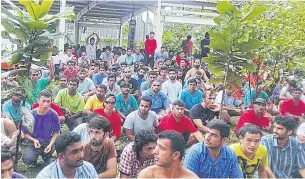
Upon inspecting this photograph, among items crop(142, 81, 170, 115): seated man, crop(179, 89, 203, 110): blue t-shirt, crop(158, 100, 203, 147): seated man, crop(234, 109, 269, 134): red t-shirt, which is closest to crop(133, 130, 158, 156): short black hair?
crop(158, 100, 203, 147): seated man

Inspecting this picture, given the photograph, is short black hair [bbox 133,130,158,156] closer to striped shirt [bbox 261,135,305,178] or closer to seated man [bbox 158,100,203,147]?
striped shirt [bbox 261,135,305,178]

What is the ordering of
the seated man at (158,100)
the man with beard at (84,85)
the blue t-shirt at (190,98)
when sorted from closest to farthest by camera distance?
the seated man at (158,100) → the blue t-shirt at (190,98) → the man with beard at (84,85)

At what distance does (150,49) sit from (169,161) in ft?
34.2

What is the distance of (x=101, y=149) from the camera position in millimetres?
4273

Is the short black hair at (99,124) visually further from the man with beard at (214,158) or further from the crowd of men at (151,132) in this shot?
the man with beard at (214,158)

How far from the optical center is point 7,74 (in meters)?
4.19

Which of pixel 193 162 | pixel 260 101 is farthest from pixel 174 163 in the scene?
pixel 260 101

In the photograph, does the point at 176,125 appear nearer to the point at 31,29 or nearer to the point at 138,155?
the point at 138,155

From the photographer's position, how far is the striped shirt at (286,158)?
456cm

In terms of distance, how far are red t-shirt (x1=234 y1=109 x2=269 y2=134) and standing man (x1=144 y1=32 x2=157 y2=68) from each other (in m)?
7.63

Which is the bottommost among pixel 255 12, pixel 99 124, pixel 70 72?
pixel 70 72

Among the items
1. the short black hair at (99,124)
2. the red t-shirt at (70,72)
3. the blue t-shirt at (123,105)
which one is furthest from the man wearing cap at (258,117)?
the red t-shirt at (70,72)

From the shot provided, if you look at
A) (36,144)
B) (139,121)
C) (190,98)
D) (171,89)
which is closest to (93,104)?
(139,121)

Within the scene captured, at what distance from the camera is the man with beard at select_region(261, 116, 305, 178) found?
456cm
